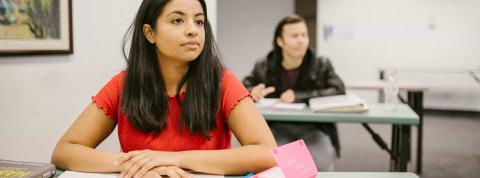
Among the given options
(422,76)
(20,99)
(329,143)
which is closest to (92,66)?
(20,99)

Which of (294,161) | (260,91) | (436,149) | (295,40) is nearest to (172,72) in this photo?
(294,161)

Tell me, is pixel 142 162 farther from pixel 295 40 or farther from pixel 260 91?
pixel 295 40

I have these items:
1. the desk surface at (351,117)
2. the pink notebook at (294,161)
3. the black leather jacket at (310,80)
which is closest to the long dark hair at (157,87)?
the pink notebook at (294,161)

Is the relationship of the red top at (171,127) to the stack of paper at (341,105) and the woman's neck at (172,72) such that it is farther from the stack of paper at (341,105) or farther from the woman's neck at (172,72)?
the stack of paper at (341,105)

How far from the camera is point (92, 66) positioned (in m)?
1.99

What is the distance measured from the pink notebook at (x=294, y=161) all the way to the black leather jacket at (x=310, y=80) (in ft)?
5.53

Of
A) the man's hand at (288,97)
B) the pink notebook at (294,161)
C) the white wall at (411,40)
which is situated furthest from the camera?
the white wall at (411,40)

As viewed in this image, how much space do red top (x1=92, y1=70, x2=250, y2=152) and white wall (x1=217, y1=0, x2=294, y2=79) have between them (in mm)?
5119

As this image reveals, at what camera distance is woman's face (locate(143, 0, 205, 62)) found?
48.0 inches

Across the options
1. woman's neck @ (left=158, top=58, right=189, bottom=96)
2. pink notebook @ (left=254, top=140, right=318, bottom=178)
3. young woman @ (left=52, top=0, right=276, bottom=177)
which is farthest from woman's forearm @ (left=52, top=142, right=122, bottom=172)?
pink notebook @ (left=254, top=140, right=318, bottom=178)

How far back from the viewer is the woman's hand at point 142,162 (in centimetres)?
102

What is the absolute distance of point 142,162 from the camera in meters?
1.03

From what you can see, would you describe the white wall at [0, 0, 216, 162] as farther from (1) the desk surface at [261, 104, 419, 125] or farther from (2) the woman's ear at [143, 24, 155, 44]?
(1) the desk surface at [261, 104, 419, 125]

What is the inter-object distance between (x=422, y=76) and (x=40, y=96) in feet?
17.8
